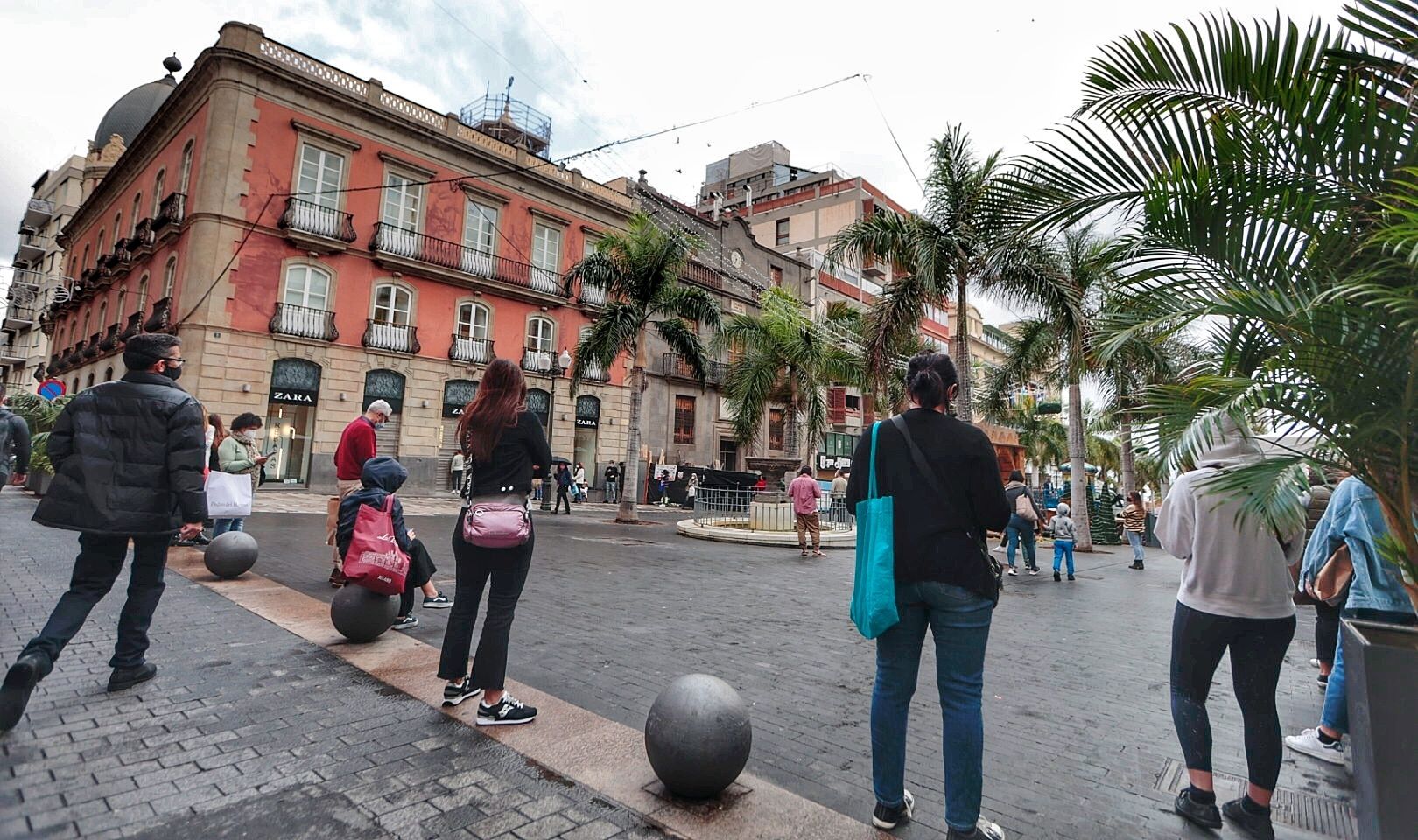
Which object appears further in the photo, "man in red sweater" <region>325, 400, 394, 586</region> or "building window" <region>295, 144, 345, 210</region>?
"building window" <region>295, 144, 345, 210</region>

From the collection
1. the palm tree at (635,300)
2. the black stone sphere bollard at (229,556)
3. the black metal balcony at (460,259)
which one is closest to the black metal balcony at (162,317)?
the black metal balcony at (460,259)

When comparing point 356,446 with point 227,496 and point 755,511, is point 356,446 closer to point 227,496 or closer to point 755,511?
point 227,496

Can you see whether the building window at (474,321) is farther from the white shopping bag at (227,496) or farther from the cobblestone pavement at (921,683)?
the white shopping bag at (227,496)

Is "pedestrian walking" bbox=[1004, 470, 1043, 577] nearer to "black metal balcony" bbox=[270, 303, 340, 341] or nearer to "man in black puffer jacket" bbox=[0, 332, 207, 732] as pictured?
"man in black puffer jacket" bbox=[0, 332, 207, 732]

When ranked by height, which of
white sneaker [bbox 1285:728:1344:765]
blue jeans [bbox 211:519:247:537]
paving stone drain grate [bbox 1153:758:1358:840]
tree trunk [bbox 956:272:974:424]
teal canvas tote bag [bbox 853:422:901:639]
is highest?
tree trunk [bbox 956:272:974:424]

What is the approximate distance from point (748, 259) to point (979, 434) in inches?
1421

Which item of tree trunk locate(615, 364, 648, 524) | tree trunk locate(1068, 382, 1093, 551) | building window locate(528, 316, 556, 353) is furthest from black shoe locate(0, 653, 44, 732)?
building window locate(528, 316, 556, 353)

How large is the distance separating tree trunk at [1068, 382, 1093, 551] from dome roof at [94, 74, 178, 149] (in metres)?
49.0

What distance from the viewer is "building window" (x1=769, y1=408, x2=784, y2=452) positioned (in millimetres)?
35531

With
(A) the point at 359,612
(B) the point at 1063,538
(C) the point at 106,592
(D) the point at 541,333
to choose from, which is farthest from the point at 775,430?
(C) the point at 106,592

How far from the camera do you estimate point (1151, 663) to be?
534cm

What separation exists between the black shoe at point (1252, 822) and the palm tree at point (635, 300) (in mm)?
15701

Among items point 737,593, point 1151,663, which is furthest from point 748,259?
point 1151,663

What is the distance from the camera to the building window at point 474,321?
25.0 meters
